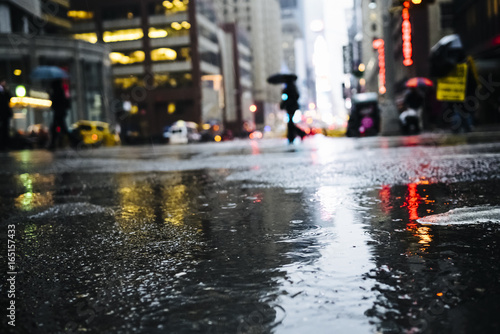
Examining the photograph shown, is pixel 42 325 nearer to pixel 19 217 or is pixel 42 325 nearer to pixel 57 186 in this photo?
pixel 19 217

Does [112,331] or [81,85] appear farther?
[81,85]

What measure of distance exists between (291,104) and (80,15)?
86.7m

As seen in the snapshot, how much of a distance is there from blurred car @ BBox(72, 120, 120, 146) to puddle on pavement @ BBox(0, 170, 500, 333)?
3216 centimetres

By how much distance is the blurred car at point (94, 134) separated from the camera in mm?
36806

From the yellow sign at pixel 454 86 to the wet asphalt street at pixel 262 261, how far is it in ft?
45.1

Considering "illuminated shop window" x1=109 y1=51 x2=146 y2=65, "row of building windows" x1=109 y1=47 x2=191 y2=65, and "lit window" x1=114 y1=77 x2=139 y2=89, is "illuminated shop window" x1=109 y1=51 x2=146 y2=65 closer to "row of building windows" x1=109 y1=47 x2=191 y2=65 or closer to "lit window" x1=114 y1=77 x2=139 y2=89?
"row of building windows" x1=109 y1=47 x2=191 y2=65

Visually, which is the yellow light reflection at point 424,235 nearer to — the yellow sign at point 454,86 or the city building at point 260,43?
the yellow sign at point 454,86

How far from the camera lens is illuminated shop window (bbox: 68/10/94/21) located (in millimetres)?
97688

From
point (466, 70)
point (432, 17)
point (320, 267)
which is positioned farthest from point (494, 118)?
point (320, 267)

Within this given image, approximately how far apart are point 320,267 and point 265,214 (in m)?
1.75

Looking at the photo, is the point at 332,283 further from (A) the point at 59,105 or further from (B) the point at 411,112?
(B) the point at 411,112

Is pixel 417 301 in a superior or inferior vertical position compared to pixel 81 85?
inferior

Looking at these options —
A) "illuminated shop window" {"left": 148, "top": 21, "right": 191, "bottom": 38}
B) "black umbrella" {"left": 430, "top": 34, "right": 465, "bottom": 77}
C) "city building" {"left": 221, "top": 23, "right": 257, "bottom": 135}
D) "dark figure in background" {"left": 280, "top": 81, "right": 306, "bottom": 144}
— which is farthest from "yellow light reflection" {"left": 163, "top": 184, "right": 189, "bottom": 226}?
"city building" {"left": 221, "top": 23, "right": 257, "bottom": 135}

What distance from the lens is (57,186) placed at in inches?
304
